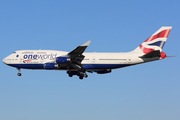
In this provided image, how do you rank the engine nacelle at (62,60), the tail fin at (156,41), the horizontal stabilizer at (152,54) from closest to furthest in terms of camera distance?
the horizontal stabilizer at (152,54), the engine nacelle at (62,60), the tail fin at (156,41)

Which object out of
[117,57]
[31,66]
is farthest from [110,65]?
[31,66]

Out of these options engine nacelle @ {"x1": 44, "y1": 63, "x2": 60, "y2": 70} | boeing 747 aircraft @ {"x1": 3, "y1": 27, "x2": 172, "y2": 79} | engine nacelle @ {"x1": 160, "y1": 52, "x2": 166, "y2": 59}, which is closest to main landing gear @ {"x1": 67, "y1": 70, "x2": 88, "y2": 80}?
boeing 747 aircraft @ {"x1": 3, "y1": 27, "x2": 172, "y2": 79}

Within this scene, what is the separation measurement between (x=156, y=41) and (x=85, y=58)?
578 inches

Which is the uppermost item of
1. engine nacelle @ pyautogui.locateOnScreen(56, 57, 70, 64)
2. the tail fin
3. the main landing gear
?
the tail fin

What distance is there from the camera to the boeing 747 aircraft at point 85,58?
189 feet

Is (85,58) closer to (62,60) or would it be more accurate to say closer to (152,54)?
(62,60)

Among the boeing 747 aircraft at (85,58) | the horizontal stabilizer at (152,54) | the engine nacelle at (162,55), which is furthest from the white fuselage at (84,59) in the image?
the engine nacelle at (162,55)

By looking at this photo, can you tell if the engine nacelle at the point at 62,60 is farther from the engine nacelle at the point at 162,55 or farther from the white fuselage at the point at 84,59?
the engine nacelle at the point at 162,55

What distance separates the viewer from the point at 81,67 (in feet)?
199

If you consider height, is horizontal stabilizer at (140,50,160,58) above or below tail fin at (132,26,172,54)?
below

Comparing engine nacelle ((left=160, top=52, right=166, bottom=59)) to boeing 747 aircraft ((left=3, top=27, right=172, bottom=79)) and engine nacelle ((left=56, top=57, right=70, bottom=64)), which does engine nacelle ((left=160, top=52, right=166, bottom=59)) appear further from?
engine nacelle ((left=56, top=57, right=70, bottom=64))

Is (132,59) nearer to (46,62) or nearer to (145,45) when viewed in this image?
(145,45)

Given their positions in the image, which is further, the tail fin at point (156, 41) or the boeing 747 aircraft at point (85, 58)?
the tail fin at point (156, 41)

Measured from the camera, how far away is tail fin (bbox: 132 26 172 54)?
59.8 metres
